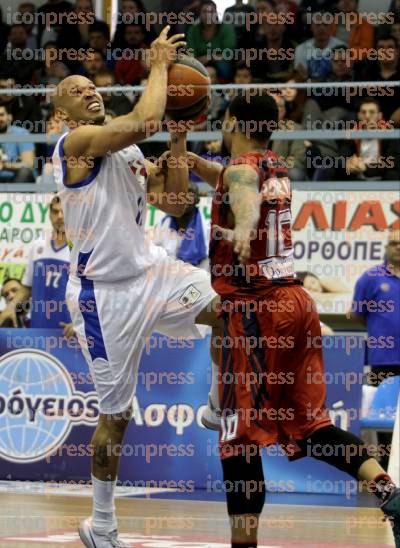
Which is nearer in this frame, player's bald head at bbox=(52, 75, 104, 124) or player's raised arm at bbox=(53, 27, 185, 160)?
player's raised arm at bbox=(53, 27, 185, 160)

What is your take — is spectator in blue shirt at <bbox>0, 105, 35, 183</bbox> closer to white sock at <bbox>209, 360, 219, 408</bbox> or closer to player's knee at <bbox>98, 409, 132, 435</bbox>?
white sock at <bbox>209, 360, 219, 408</bbox>

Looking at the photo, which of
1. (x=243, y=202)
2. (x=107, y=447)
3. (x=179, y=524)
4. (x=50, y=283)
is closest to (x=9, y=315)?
(x=50, y=283)

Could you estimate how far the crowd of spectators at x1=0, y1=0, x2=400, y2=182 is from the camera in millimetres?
12930

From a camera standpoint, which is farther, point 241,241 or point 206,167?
point 206,167

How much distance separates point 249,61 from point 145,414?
19.9 feet

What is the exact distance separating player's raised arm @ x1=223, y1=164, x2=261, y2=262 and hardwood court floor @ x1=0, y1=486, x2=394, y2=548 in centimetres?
223

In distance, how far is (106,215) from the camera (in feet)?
21.5

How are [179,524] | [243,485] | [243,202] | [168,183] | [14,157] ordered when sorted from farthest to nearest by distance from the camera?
[14,157], [179,524], [168,183], [243,485], [243,202]

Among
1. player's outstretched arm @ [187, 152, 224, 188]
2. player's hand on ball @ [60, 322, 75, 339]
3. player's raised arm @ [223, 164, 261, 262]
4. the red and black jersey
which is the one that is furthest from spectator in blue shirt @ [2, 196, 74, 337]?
player's raised arm @ [223, 164, 261, 262]

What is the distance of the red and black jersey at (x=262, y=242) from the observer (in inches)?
230

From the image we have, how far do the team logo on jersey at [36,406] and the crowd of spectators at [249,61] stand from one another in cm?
367

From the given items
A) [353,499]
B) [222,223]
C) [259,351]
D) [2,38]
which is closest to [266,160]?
[222,223]

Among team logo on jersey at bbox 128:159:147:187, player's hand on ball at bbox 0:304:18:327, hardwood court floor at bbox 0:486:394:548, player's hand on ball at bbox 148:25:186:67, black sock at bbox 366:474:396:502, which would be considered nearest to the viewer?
black sock at bbox 366:474:396:502

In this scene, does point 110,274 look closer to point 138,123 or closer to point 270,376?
point 138,123
